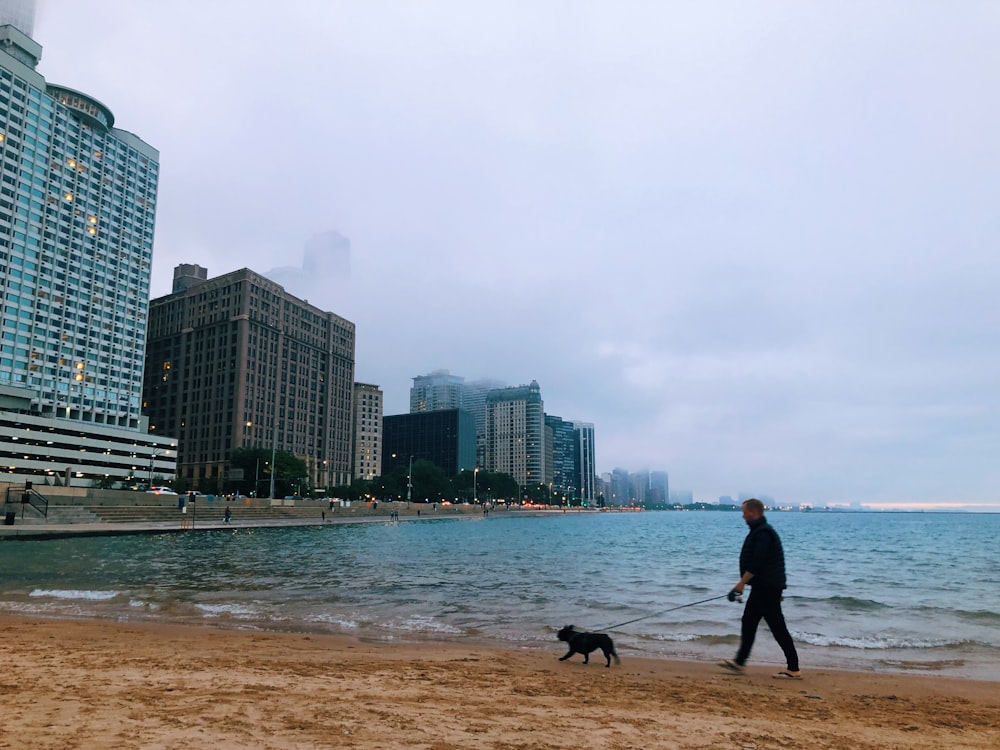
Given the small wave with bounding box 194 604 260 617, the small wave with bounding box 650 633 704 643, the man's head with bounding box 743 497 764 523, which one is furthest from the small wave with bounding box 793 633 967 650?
the small wave with bounding box 194 604 260 617

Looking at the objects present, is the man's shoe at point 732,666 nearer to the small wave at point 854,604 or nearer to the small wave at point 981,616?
the small wave at point 854,604

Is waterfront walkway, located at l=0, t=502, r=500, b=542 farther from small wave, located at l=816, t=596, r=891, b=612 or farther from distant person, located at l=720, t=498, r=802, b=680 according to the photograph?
distant person, located at l=720, t=498, r=802, b=680

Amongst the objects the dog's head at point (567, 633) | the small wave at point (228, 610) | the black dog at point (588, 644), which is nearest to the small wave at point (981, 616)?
the black dog at point (588, 644)

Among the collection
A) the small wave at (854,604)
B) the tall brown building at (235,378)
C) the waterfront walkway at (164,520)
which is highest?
the tall brown building at (235,378)

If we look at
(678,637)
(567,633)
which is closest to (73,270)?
(678,637)

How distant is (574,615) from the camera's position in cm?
1555

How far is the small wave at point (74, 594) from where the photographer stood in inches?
687

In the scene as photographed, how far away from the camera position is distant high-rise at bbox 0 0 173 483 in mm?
121750

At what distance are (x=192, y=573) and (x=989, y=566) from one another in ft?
139

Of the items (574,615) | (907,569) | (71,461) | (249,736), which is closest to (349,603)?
(574,615)

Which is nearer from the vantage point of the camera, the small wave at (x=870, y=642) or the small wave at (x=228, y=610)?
the small wave at (x=870, y=642)

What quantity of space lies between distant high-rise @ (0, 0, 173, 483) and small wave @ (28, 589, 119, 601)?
365ft

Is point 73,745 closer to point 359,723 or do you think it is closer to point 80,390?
point 359,723

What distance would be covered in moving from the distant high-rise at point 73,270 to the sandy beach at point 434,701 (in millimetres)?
124507
